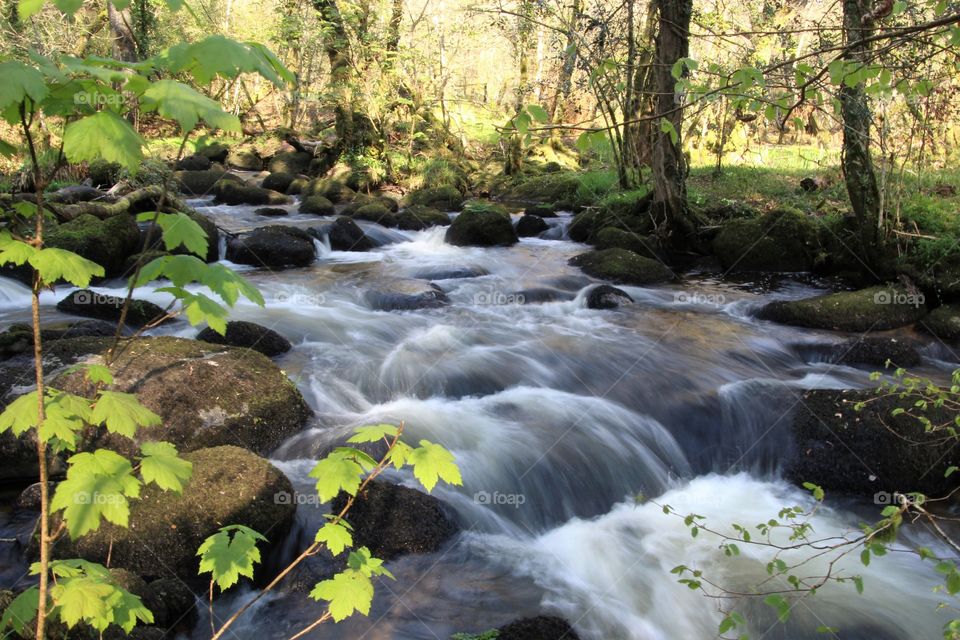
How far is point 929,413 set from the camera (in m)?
5.54

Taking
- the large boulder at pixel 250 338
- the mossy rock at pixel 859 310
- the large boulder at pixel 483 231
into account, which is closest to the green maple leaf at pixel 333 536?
the large boulder at pixel 250 338

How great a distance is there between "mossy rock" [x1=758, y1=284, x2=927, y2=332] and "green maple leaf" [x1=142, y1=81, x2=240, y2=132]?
8995mm

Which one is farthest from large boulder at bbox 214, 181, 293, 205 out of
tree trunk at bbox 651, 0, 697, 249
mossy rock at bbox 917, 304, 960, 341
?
mossy rock at bbox 917, 304, 960, 341

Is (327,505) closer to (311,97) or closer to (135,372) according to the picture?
(135,372)

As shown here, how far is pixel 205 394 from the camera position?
17.5 feet

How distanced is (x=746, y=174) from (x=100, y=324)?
49.4 feet

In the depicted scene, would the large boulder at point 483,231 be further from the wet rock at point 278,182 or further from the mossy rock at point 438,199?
the wet rock at point 278,182

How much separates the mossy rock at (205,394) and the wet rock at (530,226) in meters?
9.50

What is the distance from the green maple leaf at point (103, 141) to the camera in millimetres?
1421

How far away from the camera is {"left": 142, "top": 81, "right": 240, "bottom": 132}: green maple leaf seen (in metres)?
1.38

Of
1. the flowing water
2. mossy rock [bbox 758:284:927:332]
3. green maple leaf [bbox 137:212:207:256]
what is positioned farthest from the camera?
mossy rock [bbox 758:284:927:332]

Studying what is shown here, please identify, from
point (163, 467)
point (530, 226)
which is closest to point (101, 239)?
point (530, 226)

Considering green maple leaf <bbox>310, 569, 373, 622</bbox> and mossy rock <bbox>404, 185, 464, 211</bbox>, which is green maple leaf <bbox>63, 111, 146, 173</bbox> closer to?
green maple leaf <bbox>310, 569, 373, 622</bbox>

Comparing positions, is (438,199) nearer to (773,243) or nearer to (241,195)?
(241,195)
